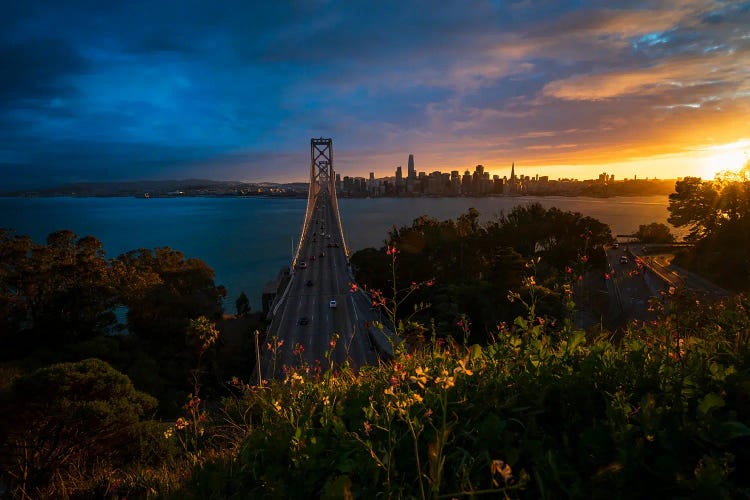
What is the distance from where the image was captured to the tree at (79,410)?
191 inches

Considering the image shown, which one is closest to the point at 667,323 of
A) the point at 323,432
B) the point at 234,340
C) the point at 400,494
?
the point at 400,494

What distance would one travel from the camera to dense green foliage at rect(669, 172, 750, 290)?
19.2 metres

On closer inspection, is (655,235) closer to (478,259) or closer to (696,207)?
(696,207)

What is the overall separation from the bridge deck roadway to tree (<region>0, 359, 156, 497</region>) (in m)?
2.34

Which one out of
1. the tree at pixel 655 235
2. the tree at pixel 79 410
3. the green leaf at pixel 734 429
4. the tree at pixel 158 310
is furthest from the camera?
the tree at pixel 655 235

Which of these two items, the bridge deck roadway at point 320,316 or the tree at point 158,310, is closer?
the bridge deck roadway at point 320,316

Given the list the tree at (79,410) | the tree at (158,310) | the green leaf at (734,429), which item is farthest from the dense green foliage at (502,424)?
the tree at (158,310)

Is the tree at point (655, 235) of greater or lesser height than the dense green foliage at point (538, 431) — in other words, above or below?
below

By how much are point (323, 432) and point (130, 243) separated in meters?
77.8

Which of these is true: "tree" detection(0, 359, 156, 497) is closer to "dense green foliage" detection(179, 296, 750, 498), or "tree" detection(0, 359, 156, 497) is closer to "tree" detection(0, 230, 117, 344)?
"dense green foliage" detection(179, 296, 750, 498)

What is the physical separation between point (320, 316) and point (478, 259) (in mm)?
9315

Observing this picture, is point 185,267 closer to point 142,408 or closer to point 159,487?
point 142,408

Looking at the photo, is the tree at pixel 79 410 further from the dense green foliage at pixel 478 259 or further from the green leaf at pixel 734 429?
the dense green foliage at pixel 478 259

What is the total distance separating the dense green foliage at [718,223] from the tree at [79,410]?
2253 centimetres
